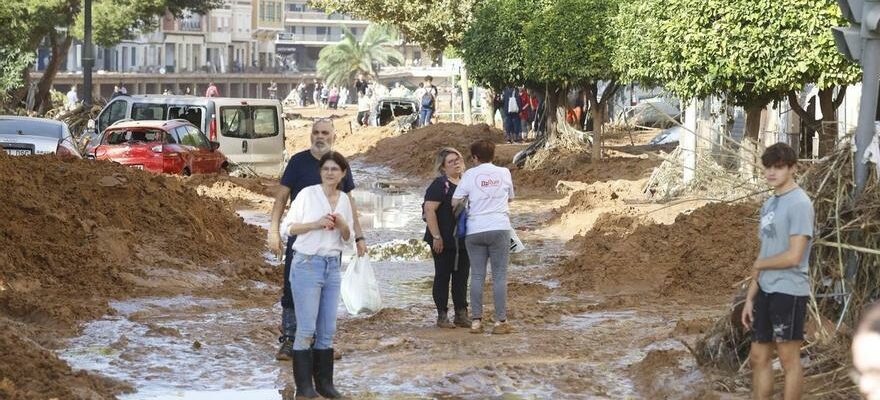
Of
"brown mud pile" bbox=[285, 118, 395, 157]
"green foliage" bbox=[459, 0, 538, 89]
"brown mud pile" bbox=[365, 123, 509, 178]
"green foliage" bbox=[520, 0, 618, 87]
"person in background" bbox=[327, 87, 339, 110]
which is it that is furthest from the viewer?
"person in background" bbox=[327, 87, 339, 110]

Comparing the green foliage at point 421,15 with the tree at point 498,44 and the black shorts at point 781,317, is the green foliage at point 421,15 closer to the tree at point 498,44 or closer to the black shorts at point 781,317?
the tree at point 498,44

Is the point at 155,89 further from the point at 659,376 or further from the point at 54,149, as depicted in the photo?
the point at 659,376

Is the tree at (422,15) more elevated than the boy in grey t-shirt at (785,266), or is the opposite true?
the tree at (422,15)

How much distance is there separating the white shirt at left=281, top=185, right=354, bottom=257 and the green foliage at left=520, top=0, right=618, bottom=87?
68.7ft

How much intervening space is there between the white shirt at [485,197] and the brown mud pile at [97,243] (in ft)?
10.4

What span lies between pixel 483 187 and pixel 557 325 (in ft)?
5.83

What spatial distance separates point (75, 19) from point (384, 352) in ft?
162

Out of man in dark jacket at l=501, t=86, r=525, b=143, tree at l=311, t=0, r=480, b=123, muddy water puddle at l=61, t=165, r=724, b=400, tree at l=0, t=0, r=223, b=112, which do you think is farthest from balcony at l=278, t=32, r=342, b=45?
muddy water puddle at l=61, t=165, r=724, b=400

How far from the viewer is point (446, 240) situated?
12.5 metres

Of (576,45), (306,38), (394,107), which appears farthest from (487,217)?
(306,38)

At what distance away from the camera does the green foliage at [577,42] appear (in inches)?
1211

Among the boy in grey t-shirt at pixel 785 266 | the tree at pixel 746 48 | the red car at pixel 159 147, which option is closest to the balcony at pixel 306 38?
the red car at pixel 159 147

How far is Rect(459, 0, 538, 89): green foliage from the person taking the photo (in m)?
35.2

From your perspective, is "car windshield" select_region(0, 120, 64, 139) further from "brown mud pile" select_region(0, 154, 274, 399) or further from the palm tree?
the palm tree
